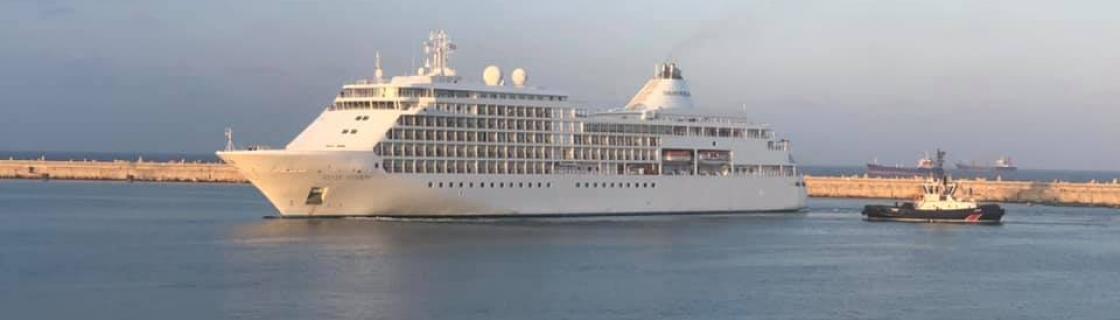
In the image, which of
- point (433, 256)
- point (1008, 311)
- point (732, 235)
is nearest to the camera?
point (1008, 311)

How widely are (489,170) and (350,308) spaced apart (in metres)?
27.5

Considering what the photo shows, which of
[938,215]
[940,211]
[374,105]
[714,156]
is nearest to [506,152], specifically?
[374,105]

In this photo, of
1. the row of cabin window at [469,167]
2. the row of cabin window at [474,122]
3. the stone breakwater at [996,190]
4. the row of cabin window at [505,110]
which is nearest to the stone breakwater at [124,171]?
the stone breakwater at [996,190]

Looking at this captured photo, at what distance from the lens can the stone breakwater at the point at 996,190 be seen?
92.7 meters

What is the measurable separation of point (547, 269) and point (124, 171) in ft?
282

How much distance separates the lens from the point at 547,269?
139 ft

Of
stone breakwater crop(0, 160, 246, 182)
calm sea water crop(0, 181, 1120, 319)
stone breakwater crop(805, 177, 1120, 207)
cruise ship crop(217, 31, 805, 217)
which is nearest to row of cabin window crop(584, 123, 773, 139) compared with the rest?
cruise ship crop(217, 31, 805, 217)

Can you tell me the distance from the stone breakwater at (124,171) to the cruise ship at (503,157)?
176 feet

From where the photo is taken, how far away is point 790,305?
117 ft

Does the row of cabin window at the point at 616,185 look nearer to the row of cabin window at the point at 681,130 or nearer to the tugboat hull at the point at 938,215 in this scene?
the row of cabin window at the point at 681,130

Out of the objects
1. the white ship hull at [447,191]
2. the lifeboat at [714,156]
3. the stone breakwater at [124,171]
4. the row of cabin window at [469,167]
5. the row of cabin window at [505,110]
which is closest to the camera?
the white ship hull at [447,191]

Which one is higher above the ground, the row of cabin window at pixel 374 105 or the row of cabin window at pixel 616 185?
the row of cabin window at pixel 374 105

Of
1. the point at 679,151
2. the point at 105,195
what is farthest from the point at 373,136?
the point at 105,195

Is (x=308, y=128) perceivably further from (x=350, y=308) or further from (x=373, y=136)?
(x=350, y=308)
